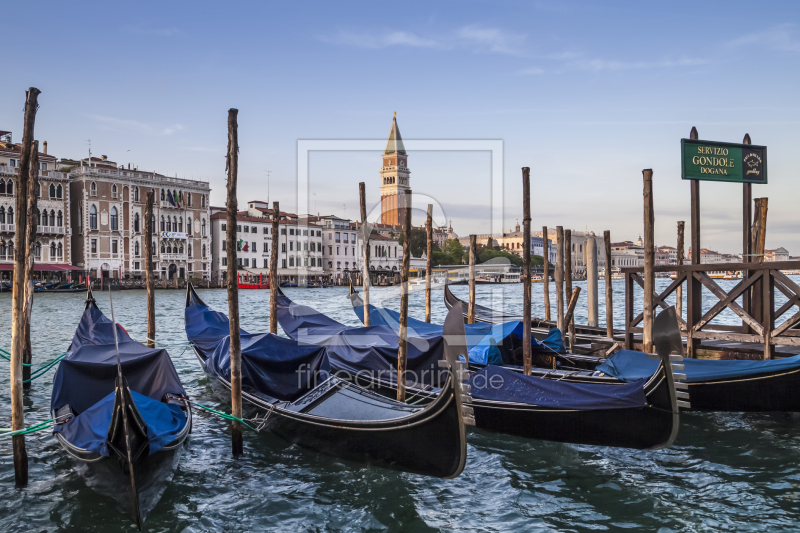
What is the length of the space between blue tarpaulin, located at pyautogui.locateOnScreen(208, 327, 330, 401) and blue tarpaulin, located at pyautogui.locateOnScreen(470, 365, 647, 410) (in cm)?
158

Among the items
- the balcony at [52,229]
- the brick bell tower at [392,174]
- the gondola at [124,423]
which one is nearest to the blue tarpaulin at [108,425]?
the gondola at [124,423]

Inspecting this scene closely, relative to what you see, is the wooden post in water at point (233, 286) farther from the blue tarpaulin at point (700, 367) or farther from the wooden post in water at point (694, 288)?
the wooden post in water at point (694, 288)

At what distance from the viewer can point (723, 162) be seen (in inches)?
299

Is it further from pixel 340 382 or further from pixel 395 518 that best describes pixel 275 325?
pixel 395 518

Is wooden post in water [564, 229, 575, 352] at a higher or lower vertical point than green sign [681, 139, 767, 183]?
lower

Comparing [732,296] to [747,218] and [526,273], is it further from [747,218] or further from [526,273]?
[526,273]

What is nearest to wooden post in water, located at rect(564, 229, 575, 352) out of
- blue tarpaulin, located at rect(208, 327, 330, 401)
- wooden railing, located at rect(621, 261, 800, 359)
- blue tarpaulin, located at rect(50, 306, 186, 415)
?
wooden railing, located at rect(621, 261, 800, 359)

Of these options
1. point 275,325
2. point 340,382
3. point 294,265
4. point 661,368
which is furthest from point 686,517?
point 294,265

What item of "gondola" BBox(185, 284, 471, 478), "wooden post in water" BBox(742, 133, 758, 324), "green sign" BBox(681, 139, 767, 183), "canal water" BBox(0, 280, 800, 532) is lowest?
"canal water" BBox(0, 280, 800, 532)

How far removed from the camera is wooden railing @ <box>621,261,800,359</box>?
21.9ft

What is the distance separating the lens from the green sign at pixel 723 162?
24.4 feet

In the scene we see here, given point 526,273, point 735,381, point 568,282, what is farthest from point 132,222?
point 735,381

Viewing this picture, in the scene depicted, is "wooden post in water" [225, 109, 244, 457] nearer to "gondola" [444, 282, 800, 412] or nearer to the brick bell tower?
"gondola" [444, 282, 800, 412]

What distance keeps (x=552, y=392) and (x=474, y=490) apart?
1123 mm
